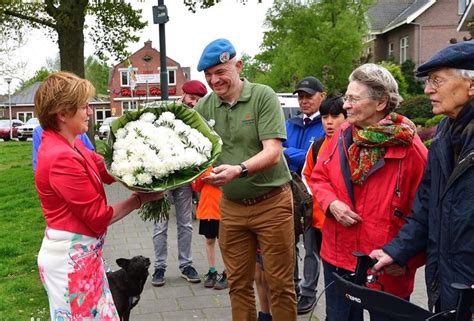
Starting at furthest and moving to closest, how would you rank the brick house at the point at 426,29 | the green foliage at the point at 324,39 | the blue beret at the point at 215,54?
the brick house at the point at 426,29 → the green foliage at the point at 324,39 → the blue beret at the point at 215,54

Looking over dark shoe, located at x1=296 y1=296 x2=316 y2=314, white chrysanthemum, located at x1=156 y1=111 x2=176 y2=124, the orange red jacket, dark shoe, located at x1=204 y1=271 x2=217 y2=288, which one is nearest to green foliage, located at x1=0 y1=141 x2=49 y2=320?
dark shoe, located at x1=204 y1=271 x2=217 y2=288

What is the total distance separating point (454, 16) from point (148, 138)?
45.9m

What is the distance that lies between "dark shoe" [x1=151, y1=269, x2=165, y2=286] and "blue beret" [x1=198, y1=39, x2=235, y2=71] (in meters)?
2.92

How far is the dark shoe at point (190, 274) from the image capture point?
5.84 meters

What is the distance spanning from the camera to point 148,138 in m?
2.86

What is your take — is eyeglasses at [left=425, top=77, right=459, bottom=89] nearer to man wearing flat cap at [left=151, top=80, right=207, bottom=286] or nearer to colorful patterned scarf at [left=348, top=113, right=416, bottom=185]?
colorful patterned scarf at [left=348, top=113, right=416, bottom=185]

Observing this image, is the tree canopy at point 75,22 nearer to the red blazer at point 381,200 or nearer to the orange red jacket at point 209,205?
the orange red jacket at point 209,205

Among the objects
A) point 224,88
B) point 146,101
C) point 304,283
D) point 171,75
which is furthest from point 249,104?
point 171,75

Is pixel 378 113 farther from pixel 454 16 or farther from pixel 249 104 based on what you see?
pixel 454 16

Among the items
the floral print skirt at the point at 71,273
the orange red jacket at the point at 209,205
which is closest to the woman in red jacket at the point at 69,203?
the floral print skirt at the point at 71,273

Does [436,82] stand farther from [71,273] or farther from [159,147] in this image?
[71,273]

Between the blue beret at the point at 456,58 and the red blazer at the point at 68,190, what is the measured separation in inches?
70.9

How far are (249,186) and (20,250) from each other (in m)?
5.05

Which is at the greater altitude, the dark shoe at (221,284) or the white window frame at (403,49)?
the white window frame at (403,49)
